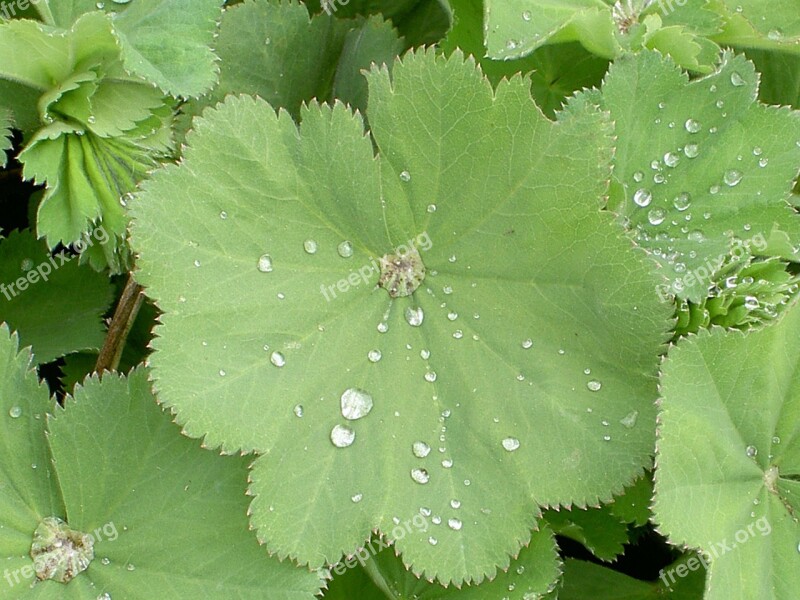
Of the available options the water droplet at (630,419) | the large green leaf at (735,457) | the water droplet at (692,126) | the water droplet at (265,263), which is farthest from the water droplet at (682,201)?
the water droplet at (265,263)

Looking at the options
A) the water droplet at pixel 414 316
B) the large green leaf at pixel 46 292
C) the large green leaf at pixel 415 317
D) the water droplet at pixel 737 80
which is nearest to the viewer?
the large green leaf at pixel 415 317

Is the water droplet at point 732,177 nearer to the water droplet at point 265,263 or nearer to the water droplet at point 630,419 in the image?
the water droplet at point 630,419

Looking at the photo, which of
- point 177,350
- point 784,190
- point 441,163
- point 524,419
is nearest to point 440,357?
point 524,419

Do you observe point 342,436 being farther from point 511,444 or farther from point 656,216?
point 656,216

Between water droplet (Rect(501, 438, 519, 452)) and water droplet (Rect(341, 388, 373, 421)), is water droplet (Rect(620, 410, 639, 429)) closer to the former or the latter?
water droplet (Rect(501, 438, 519, 452))
